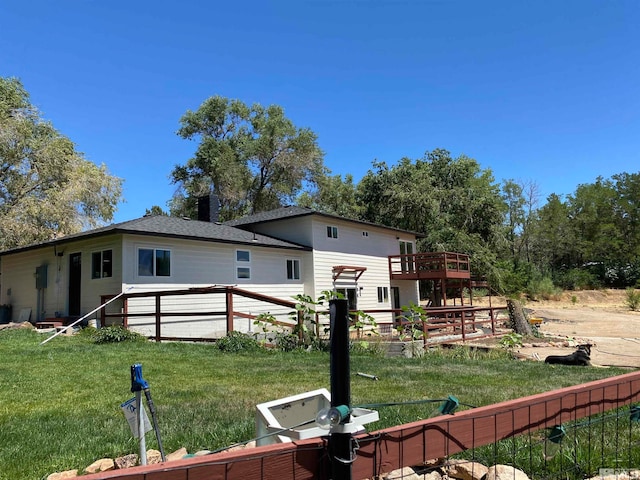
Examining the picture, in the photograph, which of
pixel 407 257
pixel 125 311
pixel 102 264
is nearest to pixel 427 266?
pixel 407 257

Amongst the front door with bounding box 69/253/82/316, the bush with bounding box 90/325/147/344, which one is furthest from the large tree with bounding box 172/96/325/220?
the bush with bounding box 90/325/147/344

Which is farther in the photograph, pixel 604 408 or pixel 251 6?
pixel 251 6

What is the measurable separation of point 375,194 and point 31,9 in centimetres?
2445

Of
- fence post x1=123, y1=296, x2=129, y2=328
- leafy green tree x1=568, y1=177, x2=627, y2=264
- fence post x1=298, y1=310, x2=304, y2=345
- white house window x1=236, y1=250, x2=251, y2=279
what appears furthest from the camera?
leafy green tree x1=568, y1=177, x2=627, y2=264

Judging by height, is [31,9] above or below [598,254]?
above

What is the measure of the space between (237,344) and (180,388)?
14.2 ft

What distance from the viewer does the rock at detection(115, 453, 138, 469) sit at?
3.06 meters

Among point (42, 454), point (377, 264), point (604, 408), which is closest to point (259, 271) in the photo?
point (377, 264)

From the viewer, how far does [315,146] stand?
3603cm

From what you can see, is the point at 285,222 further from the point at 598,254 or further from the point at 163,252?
the point at 598,254

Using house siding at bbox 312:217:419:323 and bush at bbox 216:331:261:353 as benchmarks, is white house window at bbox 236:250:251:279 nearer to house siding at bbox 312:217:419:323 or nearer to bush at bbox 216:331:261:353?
house siding at bbox 312:217:419:323

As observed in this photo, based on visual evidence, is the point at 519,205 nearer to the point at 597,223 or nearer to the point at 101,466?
the point at 597,223

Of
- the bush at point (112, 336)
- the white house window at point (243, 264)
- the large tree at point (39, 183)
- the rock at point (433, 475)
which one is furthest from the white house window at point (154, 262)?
the rock at point (433, 475)

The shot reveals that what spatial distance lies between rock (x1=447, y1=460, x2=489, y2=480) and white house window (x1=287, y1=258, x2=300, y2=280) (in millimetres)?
17995
